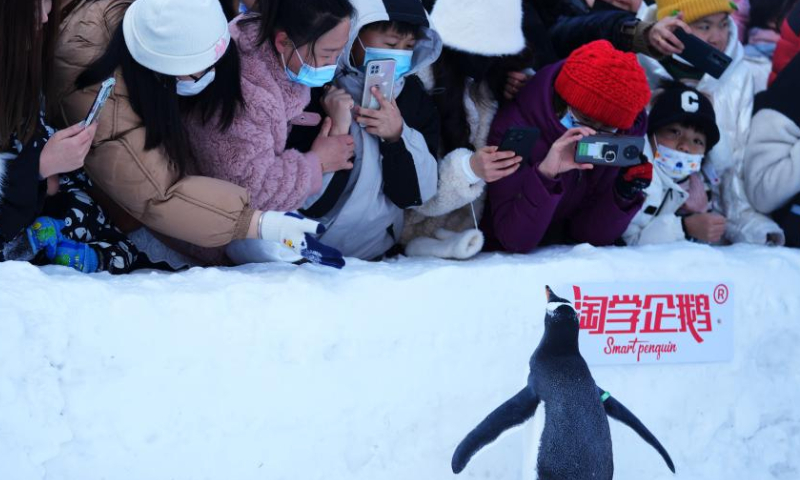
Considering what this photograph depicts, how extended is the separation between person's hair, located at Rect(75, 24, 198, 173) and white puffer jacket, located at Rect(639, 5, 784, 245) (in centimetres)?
229

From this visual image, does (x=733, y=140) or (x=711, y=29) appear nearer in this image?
(x=711, y=29)

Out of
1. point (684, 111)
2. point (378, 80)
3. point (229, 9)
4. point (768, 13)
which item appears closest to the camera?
point (378, 80)

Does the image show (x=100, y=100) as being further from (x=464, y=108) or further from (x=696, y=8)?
(x=696, y=8)

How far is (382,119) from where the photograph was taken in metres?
2.73

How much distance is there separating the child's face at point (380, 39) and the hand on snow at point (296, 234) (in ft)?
2.30

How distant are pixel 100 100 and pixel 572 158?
157cm

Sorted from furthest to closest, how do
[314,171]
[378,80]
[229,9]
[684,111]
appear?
[684,111], [229,9], [378,80], [314,171]

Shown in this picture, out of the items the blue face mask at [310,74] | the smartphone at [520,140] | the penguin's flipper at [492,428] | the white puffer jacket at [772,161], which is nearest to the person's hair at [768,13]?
the white puffer jacket at [772,161]

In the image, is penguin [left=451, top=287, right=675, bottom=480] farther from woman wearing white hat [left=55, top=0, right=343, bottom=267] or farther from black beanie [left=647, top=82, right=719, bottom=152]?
black beanie [left=647, top=82, right=719, bottom=152]

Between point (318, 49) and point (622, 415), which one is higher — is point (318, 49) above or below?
above

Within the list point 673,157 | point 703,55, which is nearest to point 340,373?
point 673,157

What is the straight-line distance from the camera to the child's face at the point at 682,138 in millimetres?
3494

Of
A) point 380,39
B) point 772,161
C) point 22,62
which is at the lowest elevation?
point 772,161

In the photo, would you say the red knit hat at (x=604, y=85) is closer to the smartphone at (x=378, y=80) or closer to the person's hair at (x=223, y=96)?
the smartphone at (x=378, y=80)
